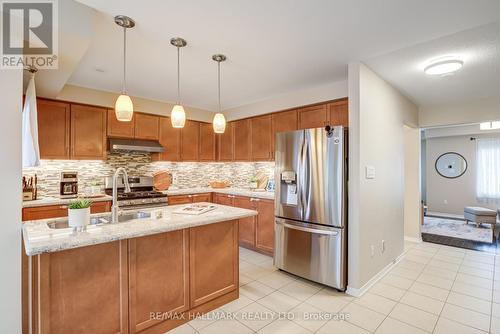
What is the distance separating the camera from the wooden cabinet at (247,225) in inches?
159

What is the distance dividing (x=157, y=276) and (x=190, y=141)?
320 cm

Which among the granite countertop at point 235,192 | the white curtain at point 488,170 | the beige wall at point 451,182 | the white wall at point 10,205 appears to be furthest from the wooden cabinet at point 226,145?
the white curtain at point 488,170

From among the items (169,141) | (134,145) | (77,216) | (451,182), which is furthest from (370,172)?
(451,182)

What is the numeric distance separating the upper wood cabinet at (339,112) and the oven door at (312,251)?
1521 mm

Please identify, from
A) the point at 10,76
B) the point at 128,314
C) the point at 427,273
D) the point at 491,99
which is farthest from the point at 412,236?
the point at 10,76

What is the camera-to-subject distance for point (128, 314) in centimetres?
180

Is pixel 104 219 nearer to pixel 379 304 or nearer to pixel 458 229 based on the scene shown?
pixel 379 304

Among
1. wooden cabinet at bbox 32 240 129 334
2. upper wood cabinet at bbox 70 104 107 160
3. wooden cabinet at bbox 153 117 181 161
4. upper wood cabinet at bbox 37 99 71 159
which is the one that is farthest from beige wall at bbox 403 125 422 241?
upper wood cabinet at bbox 37 99 71 159

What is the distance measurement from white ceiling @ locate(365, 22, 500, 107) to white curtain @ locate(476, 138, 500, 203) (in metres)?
3.74

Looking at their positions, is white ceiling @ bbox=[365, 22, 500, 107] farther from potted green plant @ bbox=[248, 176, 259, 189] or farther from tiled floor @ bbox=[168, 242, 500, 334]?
potted green plant @ bbox=[248, 176, 259, 189]

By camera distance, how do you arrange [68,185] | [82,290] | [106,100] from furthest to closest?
[106,100], [68,185], [82,290]

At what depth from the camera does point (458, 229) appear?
5.58m

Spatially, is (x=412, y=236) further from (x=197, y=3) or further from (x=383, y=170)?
(x=197, y=3)

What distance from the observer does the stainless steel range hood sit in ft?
12.5
